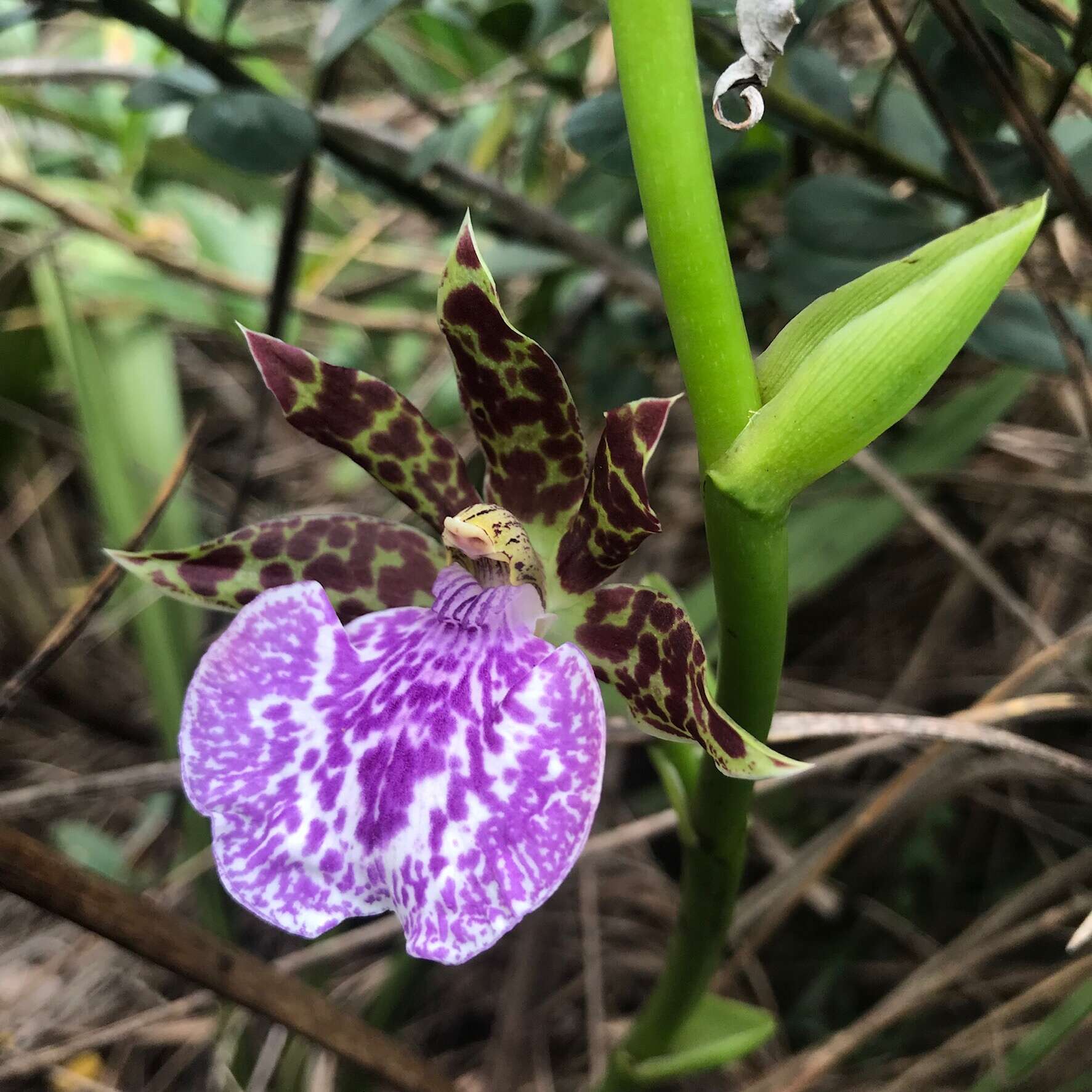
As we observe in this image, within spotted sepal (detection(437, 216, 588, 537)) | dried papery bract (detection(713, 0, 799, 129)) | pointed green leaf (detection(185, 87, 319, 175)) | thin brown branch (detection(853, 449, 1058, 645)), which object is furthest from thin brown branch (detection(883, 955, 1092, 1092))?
pointed green leaf (detection(185, 87, 319, 175))

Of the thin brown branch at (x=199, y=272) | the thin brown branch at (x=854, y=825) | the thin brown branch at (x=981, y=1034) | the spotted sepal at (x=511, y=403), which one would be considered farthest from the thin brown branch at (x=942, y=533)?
the thin brown branch at (x=199, y=272)

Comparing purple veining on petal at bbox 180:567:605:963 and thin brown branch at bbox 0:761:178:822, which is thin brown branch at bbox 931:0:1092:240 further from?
thin brown branch at bbox 0:761:178:822

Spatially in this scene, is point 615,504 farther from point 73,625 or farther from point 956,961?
point 956,961

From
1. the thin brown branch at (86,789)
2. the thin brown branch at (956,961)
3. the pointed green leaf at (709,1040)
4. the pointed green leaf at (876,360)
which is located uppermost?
the pointed green leaf at (876,360)

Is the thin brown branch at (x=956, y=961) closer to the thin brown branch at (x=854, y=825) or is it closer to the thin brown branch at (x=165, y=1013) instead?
the thin brown branch at (x=854, y=825)

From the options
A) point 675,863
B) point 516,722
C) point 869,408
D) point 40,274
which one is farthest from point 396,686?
point 40,274
